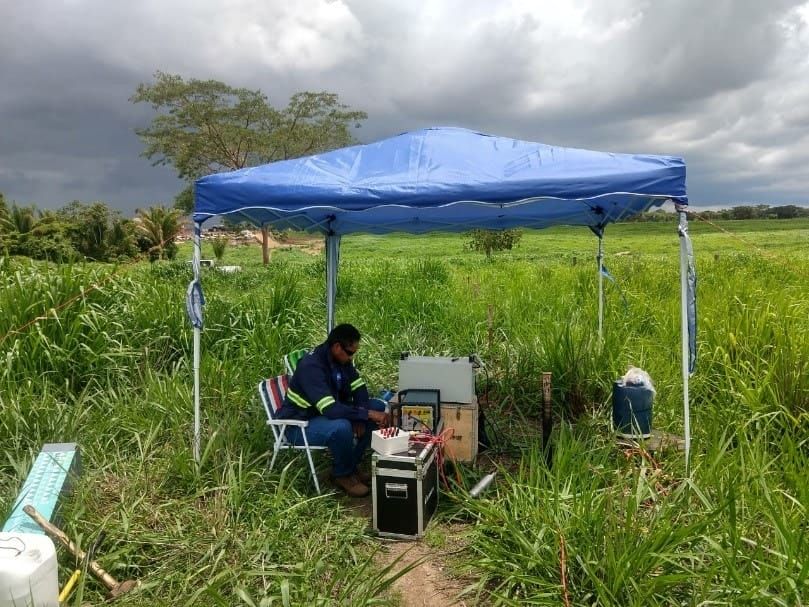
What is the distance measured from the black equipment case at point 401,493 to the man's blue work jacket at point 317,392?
0.59 metres

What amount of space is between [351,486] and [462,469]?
0.79 metres

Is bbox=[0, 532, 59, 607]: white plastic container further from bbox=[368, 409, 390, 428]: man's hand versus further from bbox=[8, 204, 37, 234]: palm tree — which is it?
bbox=[8, 204, 37, 234]: palm tree

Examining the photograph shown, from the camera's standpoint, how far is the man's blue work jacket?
392 centimetres

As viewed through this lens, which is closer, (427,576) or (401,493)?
(427,576)

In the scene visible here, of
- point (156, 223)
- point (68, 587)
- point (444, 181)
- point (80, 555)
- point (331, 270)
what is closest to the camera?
point (68, 587)

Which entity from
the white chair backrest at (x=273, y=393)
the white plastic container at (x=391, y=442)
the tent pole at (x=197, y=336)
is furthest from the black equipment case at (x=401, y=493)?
the tent pole at (x=197, y=336)

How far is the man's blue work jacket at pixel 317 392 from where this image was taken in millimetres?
3922

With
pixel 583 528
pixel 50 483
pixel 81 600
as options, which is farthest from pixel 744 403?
pixel 50 483

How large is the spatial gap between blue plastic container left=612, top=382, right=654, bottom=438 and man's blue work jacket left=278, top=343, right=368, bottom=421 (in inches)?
72.2

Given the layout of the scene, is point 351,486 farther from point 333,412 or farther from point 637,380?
point 637,380

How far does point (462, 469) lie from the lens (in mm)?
4039

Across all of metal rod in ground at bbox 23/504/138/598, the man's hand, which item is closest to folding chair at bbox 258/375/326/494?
the man's hand

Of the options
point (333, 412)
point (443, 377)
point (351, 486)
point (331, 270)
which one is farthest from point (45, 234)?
point (443, 377)

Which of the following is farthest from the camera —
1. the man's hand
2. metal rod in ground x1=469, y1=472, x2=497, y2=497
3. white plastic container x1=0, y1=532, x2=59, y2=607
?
the man's hand
